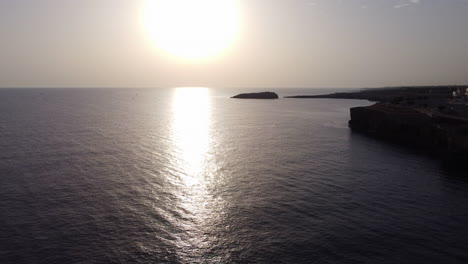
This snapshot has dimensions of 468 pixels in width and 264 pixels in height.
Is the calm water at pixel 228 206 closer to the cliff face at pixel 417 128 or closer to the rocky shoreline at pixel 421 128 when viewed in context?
the rocky shoreline at pixel 421 128

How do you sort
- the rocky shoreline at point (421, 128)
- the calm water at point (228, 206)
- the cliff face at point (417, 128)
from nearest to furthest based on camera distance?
1. the calm water at point (228, 206)
2. the rocky shoreline at point (421, 128)
3. the cliff face at point (417, 128)

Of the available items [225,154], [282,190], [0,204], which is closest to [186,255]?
[282,190]

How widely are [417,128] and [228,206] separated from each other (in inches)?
2489

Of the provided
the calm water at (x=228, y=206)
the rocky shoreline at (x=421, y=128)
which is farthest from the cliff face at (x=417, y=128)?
the calm water at (x=228, y=206)

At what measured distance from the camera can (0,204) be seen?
37.5 meters

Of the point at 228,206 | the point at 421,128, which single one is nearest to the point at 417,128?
the point at 421,128

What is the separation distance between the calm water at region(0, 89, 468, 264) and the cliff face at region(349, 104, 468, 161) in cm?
786

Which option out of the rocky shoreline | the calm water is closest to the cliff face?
the rocky shoreline

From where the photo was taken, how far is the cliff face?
6341 centimetres

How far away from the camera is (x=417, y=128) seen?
7944 centimetres

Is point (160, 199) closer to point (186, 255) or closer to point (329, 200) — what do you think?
point (186, 255)

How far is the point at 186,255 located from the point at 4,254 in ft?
51.5

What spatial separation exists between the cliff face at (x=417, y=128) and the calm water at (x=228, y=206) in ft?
25.8

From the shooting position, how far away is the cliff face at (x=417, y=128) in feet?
208
